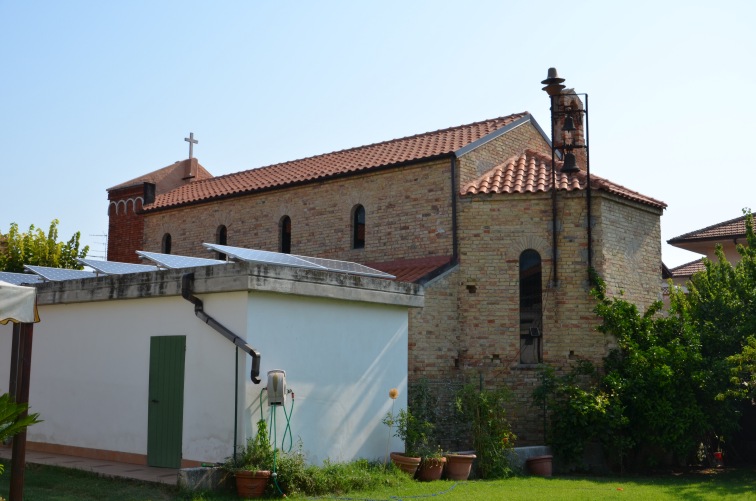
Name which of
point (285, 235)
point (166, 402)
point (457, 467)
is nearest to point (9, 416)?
point (166, 402)

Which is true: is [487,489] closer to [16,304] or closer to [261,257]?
[261,257]

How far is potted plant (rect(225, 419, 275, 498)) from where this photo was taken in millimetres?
11062

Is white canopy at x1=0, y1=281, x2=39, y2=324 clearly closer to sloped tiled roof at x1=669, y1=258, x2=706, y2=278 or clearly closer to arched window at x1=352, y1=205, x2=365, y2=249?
arched window at x1=352, y1=205, x2=365, y2=249

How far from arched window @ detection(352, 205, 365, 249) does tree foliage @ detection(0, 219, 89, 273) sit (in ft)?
34.6

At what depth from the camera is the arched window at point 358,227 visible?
72.1 ft

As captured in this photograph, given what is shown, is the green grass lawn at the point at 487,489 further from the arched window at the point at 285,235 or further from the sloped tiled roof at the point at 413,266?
the arched window at the point at 285,235

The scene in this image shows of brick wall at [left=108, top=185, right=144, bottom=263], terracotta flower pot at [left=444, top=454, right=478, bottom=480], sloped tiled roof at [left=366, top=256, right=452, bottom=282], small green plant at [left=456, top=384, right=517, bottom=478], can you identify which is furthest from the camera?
brick wall at [left=108, top=185, right=144, bottom=263]

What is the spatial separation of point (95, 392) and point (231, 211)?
1152 centimetres

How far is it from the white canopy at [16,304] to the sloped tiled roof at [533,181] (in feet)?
40.9

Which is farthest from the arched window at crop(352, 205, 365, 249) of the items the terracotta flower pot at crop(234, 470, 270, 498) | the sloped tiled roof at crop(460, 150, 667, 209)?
the terracotta flower pot at crop(234, 470, 270, 498)

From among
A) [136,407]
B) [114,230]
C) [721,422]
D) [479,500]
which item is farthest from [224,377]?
[114,230]

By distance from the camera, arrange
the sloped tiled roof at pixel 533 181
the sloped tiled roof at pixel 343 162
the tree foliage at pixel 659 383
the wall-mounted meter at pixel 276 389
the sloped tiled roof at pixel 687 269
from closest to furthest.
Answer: the wall-mounted meter at pixel 276 389
the tree foliage at pixel 659 383
the sloped tiled roof at pixel 533 181
the sloped tiled roof at pixel 343 162
the sloped tiled roof at pixel 687 269

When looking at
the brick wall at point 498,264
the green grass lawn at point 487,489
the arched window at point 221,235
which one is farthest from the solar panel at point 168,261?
the arched window at point 221,235

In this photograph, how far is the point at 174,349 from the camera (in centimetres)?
1292
